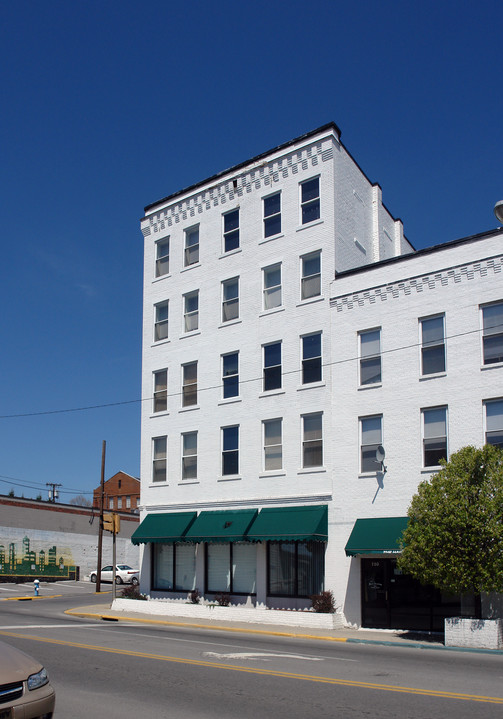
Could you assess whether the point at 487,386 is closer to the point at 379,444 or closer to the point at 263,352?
the point at 379,444

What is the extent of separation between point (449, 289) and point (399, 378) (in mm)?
3392

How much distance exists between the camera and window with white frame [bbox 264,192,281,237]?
101ft

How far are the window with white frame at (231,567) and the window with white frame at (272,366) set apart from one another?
6.18 metres

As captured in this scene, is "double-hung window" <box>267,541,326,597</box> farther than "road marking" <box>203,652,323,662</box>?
Yes

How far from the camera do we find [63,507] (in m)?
60.6

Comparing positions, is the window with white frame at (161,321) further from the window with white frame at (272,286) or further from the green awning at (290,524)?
the green awning at (290,524)

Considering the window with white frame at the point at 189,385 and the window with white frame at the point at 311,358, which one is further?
the window with white frame at the point at 189,385

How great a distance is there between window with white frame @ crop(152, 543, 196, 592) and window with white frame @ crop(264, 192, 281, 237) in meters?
13.3

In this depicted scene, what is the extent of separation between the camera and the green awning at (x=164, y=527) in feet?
99.7

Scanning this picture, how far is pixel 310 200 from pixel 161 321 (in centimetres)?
918

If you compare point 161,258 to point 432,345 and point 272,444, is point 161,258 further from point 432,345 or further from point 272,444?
point 432,345

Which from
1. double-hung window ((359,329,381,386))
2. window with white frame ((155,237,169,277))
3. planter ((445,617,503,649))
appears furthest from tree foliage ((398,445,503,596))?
window with white frame ((155,237,169,277))

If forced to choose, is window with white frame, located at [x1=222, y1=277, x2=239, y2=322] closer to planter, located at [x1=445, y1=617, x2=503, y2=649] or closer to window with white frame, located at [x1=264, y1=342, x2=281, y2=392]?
window with white frame, located at [x1=264, y1=342, x2=281, y2=392]

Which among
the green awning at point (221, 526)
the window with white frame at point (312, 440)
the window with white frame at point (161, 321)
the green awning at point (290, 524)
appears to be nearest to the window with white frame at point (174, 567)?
the green awning at point (221, 526)
